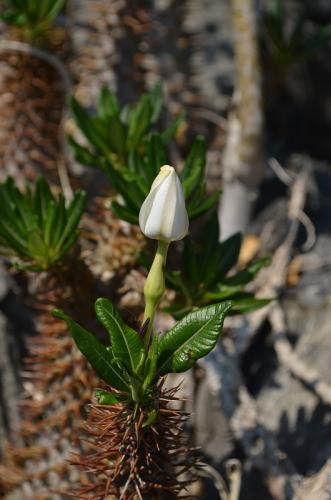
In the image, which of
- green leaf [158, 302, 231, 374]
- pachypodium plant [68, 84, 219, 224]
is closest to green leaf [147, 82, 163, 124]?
pachypodium plant [68, 84, 219, 224]

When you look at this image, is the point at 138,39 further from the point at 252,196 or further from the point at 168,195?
the point at 168,195

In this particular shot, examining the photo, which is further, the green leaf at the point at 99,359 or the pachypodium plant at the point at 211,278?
the pachypodium plant at the point at 211,278

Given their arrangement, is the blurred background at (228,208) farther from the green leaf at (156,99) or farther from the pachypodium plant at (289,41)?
the green leaf at (156,99)

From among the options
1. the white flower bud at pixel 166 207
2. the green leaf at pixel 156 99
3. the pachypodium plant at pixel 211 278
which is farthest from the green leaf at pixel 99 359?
the green leaf at pixel 156 99

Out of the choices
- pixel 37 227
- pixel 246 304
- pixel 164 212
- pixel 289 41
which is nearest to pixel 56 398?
pixel 37 227

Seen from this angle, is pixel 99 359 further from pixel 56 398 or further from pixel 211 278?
pixel 56 398

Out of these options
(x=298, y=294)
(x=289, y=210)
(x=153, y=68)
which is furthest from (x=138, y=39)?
(x=298, y=294)
